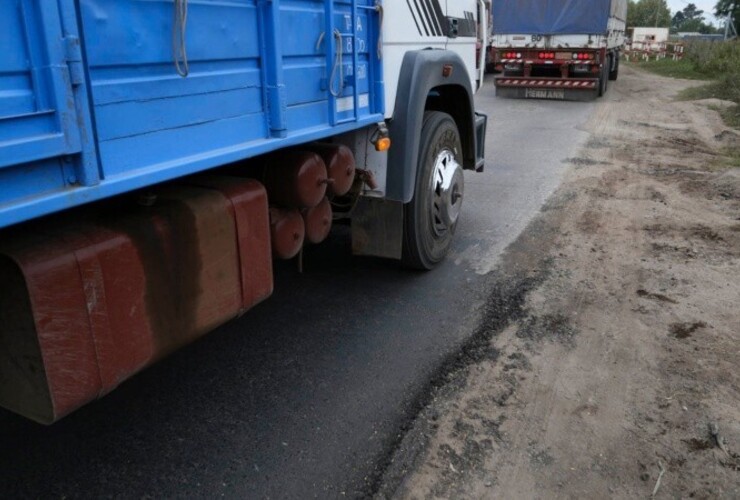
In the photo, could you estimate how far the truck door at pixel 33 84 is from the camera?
165 cm

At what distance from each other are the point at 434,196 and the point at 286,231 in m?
1.78

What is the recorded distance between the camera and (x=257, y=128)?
2637 millimetres

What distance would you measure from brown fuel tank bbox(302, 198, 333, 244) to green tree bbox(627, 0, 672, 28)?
91.7 m

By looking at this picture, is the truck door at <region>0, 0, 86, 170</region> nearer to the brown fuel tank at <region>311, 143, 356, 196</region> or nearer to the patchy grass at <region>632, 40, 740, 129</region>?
the brown fuel tank at <region>311, 143, 356, 196</region>

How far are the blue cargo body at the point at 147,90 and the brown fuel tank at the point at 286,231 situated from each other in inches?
18.0

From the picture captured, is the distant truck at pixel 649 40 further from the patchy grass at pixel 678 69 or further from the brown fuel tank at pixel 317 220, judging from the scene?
the brown fuel tank at pixel 317 220

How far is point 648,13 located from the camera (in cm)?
8606

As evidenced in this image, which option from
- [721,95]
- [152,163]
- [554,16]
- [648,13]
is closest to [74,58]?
[152,163]

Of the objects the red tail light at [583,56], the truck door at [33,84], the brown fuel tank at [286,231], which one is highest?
the truck door at [33,84]

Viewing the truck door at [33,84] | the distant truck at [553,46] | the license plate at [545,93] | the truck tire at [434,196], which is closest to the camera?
the truck door at [33,84]

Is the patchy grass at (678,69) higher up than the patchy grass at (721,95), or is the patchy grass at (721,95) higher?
the patchy grass at (678,69)

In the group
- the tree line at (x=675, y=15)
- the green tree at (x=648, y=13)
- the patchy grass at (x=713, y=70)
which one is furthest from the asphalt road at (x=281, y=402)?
the green tree at (x=648, y=13)

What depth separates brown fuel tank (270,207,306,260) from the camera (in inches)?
124

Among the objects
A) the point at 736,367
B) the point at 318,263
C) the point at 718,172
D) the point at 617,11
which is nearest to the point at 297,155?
the point at 318,263
